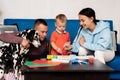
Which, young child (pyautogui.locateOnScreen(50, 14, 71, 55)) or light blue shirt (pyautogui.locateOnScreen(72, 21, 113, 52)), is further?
young child (pyautogui.locateOnScreen(50, 14, 71, 55))

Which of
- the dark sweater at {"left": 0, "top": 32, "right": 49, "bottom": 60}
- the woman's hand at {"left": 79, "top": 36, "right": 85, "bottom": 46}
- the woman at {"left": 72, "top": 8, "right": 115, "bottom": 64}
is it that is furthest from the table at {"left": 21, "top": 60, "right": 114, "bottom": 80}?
the woman's hand at {"left": 79, "top": 36, "right": 85, "bottom": 46}

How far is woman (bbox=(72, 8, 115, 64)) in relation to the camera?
2.34 m

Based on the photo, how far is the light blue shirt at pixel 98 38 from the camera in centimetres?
234

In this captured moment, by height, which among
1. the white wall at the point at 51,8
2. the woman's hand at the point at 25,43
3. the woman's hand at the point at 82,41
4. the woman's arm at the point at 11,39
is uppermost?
the white wall at the point at 51,8

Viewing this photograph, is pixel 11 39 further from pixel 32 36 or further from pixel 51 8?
pixel 51 8

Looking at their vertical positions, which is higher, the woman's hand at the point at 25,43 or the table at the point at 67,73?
the woman's hand at the point at 25,43

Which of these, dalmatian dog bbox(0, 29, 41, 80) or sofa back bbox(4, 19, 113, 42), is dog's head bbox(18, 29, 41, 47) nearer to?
dalmatian dog bbox(0, 29, 41, 80)

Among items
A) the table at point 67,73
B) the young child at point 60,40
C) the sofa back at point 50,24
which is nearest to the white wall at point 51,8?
the sofa back at point 50,24

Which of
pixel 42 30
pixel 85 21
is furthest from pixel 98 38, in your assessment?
pixel 42 30

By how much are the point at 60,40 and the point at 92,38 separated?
34 centimetres

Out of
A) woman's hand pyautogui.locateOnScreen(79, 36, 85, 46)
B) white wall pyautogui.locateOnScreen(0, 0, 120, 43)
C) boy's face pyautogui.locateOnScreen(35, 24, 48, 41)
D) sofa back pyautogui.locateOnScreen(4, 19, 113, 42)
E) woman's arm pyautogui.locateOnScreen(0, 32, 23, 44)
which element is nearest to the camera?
woman's arm pyautogui.locateOnScreen(0, 32, 23, 44)

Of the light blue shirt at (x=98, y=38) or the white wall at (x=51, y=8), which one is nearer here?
the light blue shirt at (x=98, y=38)

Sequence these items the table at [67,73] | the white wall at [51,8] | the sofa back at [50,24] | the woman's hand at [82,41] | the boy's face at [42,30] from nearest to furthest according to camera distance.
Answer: the table at [67,73] < the boy's face at [42,30] < the woman's hand at [82,41] < the sofa back at [50,24] < the white wall at [51,8]

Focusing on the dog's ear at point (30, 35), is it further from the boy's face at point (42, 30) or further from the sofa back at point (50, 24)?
the sofa back at point (50, 24)
